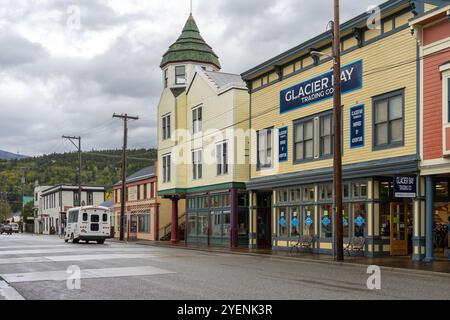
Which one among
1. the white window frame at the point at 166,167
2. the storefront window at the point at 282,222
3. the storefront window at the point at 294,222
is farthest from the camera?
the white window frame at the point at 166,167

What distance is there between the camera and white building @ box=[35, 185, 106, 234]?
306 ft

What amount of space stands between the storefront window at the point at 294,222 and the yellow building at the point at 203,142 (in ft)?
19.0

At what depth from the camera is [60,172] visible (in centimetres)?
14600

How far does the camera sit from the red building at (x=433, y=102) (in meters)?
20.4

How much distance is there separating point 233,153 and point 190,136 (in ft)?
20.5

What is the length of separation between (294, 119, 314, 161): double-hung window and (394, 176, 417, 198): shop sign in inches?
300

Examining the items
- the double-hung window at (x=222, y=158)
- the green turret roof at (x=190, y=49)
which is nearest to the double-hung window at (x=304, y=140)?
the double-hung window at (x=222, y=158)

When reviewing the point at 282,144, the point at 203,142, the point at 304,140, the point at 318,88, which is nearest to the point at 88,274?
the point at 304,140

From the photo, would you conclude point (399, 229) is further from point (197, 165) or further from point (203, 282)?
point (197, 165)

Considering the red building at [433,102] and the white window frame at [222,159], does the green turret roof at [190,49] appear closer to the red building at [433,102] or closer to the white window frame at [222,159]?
the white window frame at [222,159]

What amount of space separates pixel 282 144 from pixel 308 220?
4462 mm

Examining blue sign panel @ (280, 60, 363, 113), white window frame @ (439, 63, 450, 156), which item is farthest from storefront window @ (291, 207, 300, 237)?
white window frame @ (439, 63, 450, 156)

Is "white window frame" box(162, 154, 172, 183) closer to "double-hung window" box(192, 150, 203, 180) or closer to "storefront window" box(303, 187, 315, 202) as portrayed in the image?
"double-hung window" box(192, 150, 203, 180)
